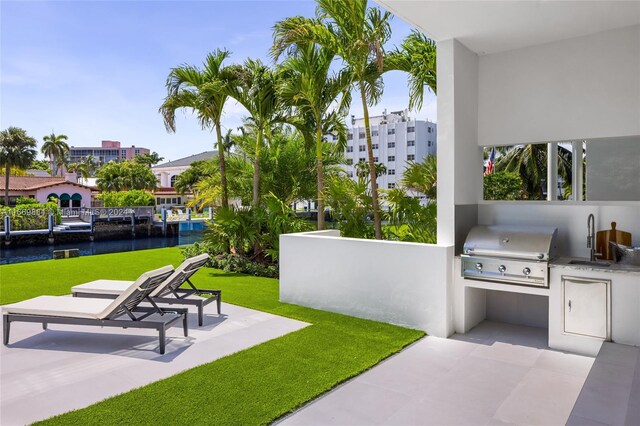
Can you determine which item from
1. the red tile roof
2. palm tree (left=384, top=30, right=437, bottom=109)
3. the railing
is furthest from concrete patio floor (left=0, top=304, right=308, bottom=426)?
the red tile roof

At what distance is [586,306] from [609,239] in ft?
3.57

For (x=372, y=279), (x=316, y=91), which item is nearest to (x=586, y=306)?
(x=372, y=279)

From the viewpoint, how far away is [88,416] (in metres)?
3.65

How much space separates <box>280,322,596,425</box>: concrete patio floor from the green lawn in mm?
227

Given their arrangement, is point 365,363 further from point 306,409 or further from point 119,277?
point 119,277

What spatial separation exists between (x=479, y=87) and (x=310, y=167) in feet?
22.2

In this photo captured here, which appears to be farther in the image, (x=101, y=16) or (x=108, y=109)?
(x=108, y=109)

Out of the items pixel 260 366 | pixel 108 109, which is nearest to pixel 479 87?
pixel 260 366

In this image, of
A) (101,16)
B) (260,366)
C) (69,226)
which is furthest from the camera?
(69,226)

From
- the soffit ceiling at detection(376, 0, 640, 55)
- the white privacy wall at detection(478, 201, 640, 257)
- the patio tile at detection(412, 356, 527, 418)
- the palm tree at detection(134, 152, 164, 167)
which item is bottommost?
the patio tile at detection(412, 356, 527, 418)

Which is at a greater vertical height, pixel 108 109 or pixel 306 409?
pixel 108 109

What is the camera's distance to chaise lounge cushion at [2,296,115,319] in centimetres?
534

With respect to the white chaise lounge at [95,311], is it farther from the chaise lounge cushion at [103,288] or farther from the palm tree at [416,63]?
the palm tree at [416,63]

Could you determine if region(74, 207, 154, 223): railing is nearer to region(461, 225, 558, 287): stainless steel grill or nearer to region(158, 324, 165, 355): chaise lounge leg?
region(158, 324, 165, 355): chaise lounge leg
